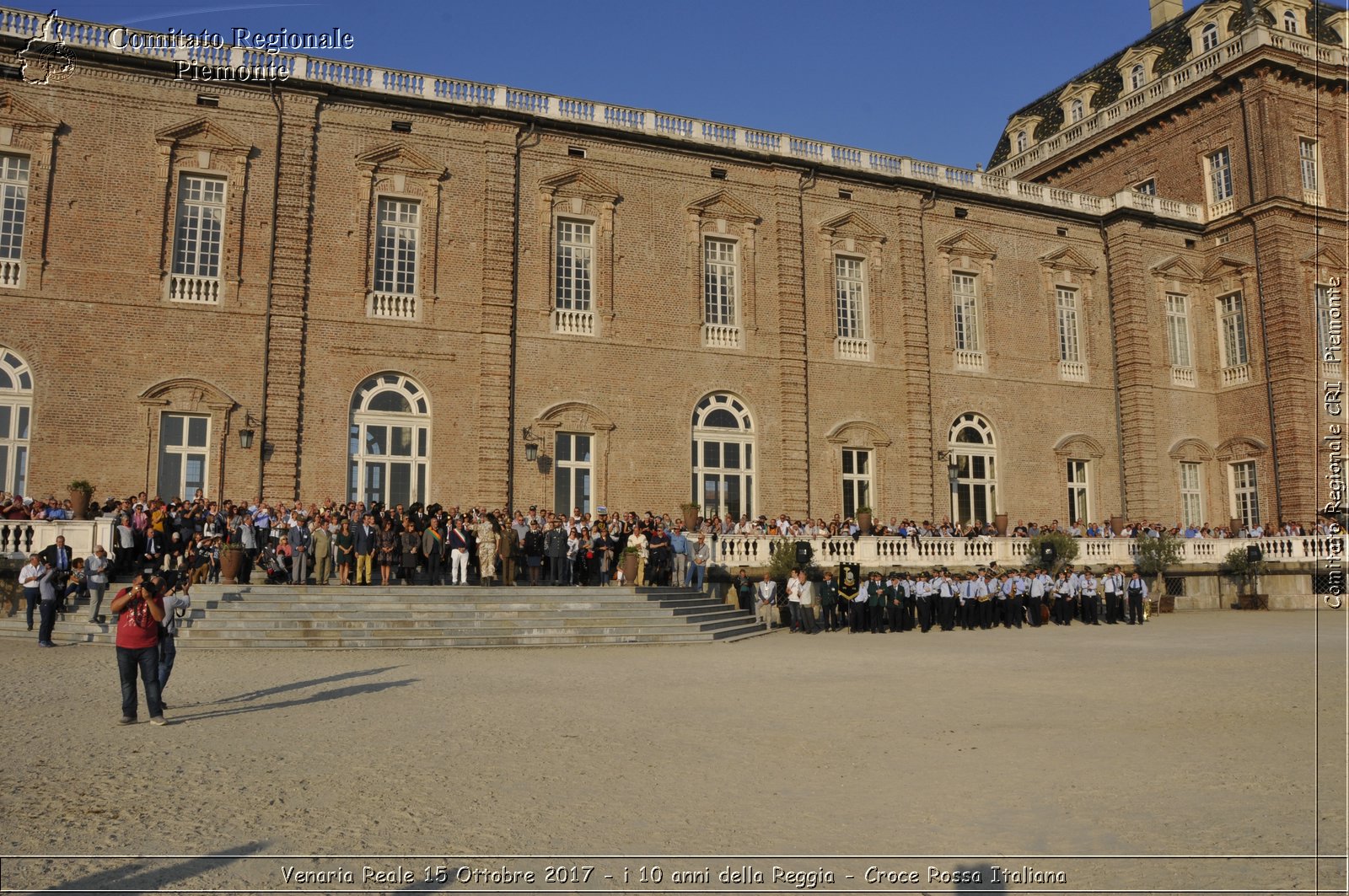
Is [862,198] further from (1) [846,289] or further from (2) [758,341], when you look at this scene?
(2) [758,341]

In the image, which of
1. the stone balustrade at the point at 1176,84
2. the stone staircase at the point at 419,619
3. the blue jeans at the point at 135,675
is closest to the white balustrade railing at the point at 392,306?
the stone staircase at the point at 419,619

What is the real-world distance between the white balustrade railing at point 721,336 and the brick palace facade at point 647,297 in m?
0.13

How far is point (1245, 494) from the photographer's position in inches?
1412

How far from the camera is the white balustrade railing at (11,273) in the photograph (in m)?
23.2

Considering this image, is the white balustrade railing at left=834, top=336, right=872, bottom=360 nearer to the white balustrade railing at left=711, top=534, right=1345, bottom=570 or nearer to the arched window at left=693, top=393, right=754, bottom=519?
the arched window at left=693, top=393, right=754, bottom=519

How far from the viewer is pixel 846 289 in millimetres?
32312

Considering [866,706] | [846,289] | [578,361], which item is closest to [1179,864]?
[866,706]

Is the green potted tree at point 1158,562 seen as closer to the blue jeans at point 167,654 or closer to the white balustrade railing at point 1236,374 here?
the white balustrade railing at point 1236,374

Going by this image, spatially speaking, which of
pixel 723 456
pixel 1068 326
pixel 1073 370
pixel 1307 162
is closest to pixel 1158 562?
pixel 1073 370

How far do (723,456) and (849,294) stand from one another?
7265 mm

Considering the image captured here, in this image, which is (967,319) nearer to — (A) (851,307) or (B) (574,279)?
(A) (851,307)

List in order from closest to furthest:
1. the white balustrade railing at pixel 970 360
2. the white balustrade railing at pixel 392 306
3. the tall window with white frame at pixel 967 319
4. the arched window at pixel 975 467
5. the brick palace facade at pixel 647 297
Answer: the brick palace facade at pixel 647 297 < the white balustrade railing at pixel 392 306 < the arched window at pixel 975 467 < the white balustrade railing at pixel 970 360 < the tall window with white frame at pixel 967 319

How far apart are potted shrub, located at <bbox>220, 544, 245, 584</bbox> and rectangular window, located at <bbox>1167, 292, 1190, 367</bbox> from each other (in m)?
32.1

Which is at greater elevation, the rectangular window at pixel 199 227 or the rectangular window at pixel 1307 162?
the rectangular window at pixel 1307 162
